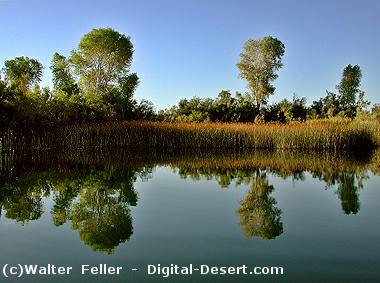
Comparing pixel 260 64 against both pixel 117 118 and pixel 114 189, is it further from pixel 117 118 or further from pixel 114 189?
pixel 114 189

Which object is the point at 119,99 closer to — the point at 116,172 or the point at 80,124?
the point at 80,124

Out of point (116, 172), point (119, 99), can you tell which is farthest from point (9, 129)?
point (119, 99)

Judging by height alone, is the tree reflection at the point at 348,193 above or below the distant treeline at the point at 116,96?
below

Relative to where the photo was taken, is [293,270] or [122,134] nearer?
[293,270]

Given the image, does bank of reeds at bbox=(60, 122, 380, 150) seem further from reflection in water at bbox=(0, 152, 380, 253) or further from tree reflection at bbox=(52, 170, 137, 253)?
tree reflection at bbox=(52, 170, 137, 253)

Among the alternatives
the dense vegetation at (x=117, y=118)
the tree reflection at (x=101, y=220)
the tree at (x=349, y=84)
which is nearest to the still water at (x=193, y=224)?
the tree reflection at (x=101, y=220)

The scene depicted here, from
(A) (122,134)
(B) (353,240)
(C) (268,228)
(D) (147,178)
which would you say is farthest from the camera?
(A) (122,134)

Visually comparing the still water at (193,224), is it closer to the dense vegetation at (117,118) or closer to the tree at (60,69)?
the dense vegetation at (117,118)

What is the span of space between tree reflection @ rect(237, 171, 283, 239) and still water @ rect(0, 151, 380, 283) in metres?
0.01

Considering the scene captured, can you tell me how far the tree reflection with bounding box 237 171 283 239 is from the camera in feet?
18.4

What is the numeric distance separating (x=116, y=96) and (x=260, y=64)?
15790 millimetres

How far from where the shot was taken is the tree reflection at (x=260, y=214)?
561 cm

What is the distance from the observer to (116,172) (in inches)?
464

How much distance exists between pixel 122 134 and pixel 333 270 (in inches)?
718
